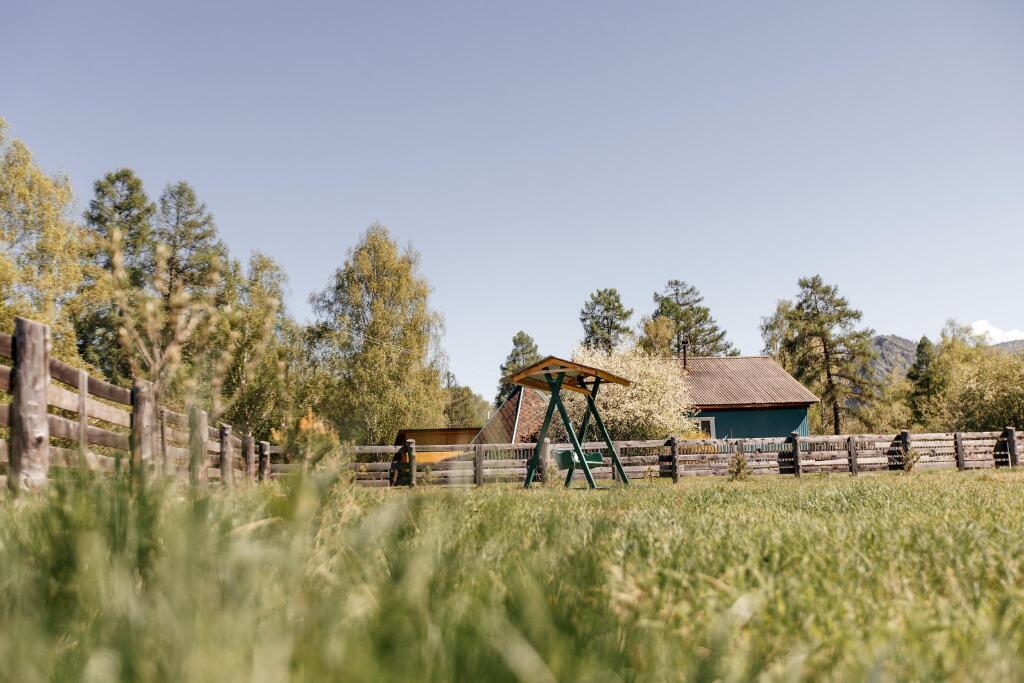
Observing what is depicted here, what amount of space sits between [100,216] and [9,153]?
16.0m

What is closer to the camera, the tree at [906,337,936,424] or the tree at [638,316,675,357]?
the tree at [638,316,675,357]

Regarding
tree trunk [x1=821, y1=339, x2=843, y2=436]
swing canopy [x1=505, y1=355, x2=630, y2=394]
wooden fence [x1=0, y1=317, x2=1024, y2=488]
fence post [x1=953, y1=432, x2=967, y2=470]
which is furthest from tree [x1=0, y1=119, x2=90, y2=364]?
tree trunk [x1=821, y1=339, x2=843, y2=436]

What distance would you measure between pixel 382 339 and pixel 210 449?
28.7 meters

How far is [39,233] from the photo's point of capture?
2666 centimetres

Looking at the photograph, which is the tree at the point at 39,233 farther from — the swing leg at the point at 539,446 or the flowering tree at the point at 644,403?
the flowering tree at the point at 644,403

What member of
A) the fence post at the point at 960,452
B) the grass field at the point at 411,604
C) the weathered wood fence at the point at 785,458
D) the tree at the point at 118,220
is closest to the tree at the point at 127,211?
the tree at the point at 118,220

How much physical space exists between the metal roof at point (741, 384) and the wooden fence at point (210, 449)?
428cm

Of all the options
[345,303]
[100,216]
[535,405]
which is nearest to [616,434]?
[535,405]

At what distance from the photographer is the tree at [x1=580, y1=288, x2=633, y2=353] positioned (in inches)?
2749

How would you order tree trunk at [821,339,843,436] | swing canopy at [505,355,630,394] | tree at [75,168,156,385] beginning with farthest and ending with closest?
tree trunk at [821,339,843,436] < tree at [75,168,156,385] < swing canopy at [505,355,630,394]

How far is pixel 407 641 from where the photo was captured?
3.62 ft

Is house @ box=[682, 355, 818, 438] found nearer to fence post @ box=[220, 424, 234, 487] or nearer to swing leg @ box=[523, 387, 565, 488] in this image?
swing leg @ box=[523, 387, 565, 488]

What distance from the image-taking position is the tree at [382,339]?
38.2m

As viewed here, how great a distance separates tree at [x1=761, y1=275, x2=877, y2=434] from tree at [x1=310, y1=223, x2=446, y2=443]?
32.0m
